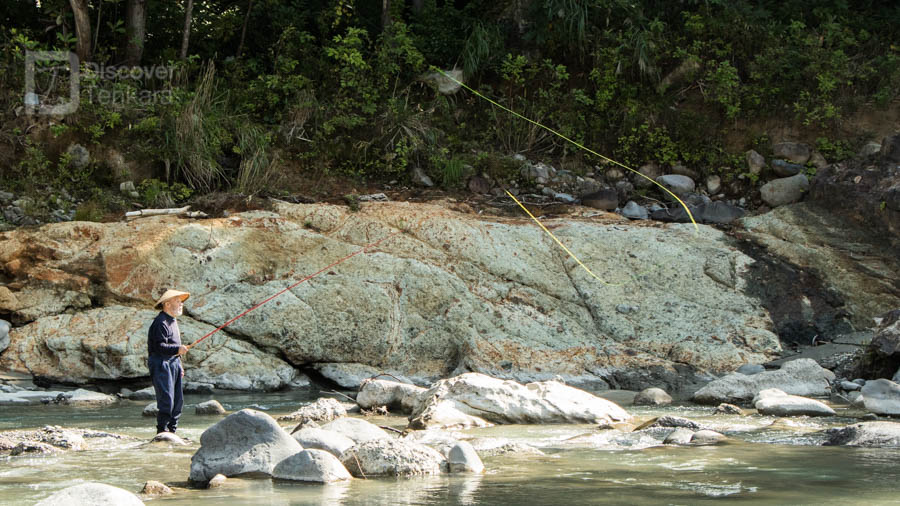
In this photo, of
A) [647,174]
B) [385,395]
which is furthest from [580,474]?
[647,174]


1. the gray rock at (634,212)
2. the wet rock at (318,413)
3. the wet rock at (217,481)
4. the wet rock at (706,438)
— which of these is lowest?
the wet rock at (318,413)

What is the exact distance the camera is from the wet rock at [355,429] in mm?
5317

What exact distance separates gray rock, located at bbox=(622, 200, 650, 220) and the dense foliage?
1329mm

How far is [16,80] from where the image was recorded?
38.9 feet

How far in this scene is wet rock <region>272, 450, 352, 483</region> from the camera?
442cm

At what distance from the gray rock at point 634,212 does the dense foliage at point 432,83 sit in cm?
133

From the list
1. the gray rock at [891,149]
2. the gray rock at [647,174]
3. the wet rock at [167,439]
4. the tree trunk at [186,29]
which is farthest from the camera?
the tree trunk at [186,29]

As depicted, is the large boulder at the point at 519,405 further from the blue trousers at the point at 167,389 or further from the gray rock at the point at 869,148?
the gray rock at the point at 869,148

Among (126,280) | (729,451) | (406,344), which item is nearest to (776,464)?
(729,451)

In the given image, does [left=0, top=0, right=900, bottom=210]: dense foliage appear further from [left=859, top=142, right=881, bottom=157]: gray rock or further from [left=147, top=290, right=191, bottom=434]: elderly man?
[left=147, top=290, right=191, bottom=434]: elderly man

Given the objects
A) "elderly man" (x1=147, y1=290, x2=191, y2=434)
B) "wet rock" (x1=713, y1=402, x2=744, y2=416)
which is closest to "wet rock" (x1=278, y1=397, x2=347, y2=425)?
"elderly man" (x1=147, y1=290, x2=191, y2=434)

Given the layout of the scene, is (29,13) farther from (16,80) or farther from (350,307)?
(350,307)

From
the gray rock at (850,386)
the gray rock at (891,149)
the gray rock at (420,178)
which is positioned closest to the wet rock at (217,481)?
the gray rock at (850,386)

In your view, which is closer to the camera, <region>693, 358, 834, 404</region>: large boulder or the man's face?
the man's face
